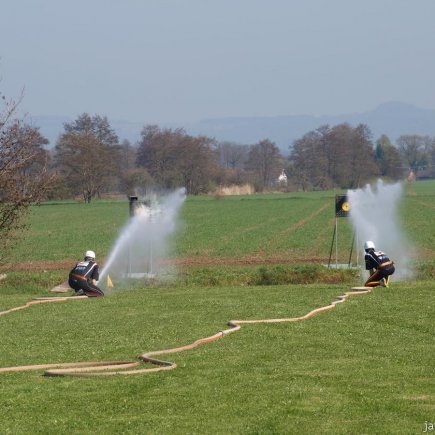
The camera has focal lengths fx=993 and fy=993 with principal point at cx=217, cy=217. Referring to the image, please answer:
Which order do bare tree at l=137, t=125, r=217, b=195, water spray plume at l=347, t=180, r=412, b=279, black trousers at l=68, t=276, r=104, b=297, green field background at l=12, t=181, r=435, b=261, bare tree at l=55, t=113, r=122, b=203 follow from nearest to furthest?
black trousers at l=68, t=276, r=104, b=297
water spray plume at l=347, t=180, r=412, b=279
green field background at l=12, t=181, r=435, b=261
bare tree at l=55, t=113, r=122, b=203
bare tree at l=137, t=125, r=217, b=195

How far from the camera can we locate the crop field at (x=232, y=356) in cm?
1096

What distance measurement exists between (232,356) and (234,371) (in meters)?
1.48

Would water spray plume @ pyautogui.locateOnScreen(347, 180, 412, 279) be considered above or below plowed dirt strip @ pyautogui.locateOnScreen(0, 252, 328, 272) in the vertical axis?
above

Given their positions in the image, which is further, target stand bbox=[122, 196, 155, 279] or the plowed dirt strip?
the plowed dirt strip

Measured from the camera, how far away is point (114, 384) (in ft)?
43.5

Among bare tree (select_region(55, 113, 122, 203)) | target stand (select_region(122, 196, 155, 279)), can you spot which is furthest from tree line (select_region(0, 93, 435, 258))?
target stand (select_region(122, 196, 155, 279))

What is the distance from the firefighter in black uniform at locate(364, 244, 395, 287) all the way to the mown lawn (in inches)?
114

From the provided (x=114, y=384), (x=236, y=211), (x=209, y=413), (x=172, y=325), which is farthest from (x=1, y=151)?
(x=236, y=211)

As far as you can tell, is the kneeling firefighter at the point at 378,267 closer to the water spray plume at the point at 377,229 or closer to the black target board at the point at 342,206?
the water spray plume at the point at 377,229

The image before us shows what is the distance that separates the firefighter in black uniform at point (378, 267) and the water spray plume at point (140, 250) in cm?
807


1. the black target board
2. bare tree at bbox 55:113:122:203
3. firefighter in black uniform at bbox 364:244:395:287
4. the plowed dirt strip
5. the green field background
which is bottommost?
the plowed dirt strip

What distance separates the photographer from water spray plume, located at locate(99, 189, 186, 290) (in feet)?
112

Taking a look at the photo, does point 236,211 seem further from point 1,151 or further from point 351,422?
point 351,422

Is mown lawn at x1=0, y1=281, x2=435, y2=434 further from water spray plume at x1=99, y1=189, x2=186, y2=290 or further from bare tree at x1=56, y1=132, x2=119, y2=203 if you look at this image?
bare tree at x1=56, y1=132, x2=119, y2=203
